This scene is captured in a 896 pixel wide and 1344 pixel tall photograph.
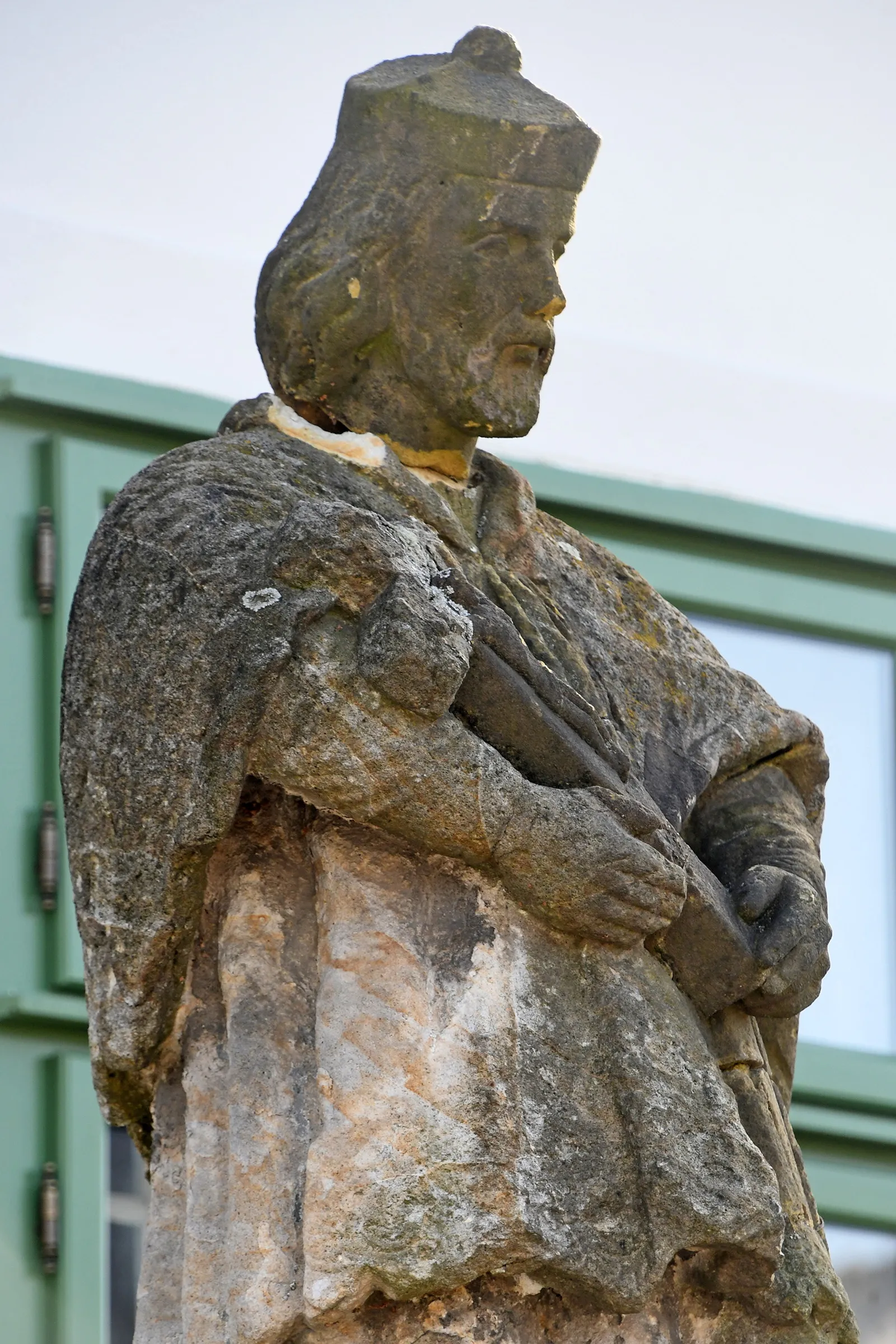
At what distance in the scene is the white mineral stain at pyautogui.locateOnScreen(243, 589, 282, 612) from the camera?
19.5 feet

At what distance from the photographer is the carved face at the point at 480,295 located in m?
6.55

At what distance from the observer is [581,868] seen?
599 centimetres

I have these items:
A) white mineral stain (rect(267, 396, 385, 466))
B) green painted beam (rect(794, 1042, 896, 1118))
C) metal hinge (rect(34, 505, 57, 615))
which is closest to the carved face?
white mineral stain (rect(267, 396, 385, 466))

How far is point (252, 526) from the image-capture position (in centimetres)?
611

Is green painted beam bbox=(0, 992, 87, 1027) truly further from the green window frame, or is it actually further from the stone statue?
the stone statue

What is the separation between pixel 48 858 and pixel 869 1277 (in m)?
3.59

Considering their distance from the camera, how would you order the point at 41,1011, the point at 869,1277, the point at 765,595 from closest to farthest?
the point at 41,1011 → the point at 869,1277 → the point at 765,595

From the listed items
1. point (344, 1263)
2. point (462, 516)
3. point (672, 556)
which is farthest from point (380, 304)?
point (672, 556)

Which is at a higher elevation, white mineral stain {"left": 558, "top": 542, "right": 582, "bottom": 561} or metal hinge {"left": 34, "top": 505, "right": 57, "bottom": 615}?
white mineral stain {"left": 558, "top": 542, "right": 582, "bottom": 561}

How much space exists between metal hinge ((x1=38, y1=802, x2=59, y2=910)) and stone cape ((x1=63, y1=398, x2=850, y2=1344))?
4.48m

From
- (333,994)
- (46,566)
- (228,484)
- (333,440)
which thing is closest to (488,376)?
(333,440)

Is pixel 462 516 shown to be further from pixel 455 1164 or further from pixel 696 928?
pixel 455 1164

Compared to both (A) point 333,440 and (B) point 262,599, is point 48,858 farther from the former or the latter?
(B) point 262,599

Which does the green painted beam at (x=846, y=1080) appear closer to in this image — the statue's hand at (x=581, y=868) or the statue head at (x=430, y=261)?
the statue head at (x=430, y=261)
